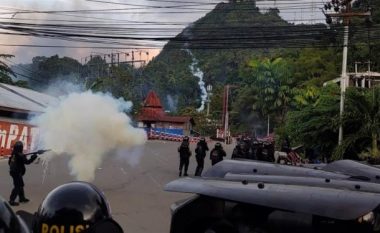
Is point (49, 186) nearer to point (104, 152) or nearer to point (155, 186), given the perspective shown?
point (104, 152)

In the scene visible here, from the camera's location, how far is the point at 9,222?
2490 mm

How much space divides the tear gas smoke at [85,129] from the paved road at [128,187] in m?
1.06

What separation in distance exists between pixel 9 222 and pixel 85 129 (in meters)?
12.4

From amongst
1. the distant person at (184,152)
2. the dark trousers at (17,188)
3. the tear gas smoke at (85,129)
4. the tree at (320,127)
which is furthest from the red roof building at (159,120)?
the dark trousers at (17,188)

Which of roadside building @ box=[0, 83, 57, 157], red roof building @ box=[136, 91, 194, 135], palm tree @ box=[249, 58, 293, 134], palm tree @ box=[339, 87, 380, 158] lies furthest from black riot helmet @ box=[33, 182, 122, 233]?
red roof building @ box=[136, 91, 194, 135]

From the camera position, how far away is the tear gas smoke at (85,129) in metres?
14.7

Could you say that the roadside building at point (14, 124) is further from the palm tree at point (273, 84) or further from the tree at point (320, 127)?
the palm tree at point (273, 84)

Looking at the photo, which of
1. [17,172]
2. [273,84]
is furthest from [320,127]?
[273,84]

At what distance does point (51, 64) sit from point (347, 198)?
76.3 metres

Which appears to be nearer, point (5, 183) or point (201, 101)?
point (5, 183)

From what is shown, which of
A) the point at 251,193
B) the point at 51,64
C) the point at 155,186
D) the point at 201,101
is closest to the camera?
the point at 251,193

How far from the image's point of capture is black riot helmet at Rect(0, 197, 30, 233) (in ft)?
7.95

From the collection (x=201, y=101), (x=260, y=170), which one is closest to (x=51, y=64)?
(x=201, y=101)

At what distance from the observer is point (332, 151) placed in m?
21.8
